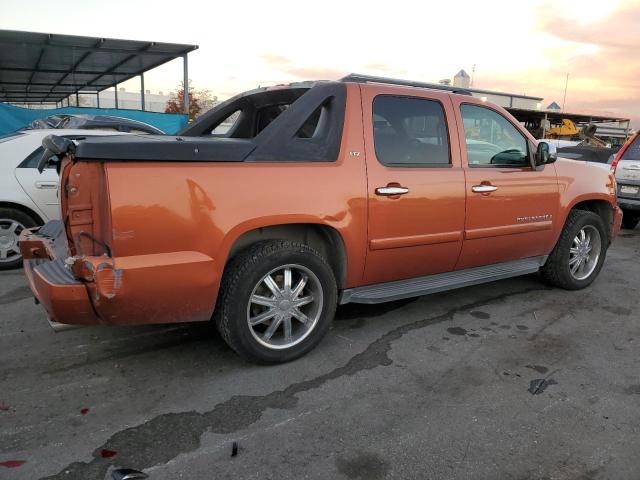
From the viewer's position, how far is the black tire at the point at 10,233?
548 centimetres

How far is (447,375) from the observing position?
3.39 metres

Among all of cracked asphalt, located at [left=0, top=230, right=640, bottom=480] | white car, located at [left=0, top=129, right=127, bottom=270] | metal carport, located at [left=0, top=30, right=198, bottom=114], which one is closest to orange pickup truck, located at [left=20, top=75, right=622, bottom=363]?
cracked asphalt, located at [left=0, top=230, right=640, bottom=480]

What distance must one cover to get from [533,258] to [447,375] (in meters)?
2.09

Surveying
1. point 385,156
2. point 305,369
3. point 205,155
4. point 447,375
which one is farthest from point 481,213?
point 205,155

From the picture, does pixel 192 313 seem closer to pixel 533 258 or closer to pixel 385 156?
pixel 385 156

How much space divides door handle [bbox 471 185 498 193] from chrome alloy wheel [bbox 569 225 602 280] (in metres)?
1.49

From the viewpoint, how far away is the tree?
40.2m

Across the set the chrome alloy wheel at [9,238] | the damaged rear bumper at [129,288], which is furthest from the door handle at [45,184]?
the damaged rear bumper at [129,288]

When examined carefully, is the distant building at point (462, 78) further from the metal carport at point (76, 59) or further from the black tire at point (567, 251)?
the black tire at point (567, 251)

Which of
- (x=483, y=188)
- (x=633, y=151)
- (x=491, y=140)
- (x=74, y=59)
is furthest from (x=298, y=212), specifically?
(x=74, y=59)

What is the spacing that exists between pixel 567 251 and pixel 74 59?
56.5 ft

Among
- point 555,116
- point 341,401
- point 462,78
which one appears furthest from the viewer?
point 555,116

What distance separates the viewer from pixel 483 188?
415 cm

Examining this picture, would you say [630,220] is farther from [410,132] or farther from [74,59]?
[74,59]
